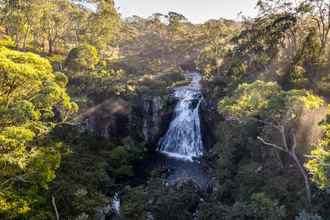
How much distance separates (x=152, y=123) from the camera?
31.8 meters

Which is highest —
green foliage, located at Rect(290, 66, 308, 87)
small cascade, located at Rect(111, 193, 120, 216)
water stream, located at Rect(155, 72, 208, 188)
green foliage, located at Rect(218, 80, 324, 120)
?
green foliage, located at Rect(290, 66, 308, 87)

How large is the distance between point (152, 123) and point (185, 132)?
3594 millimetres

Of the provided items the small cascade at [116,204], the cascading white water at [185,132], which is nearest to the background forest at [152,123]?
the small cascade at [116,204]

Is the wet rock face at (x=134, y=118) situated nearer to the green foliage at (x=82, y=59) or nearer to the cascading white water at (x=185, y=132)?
the cascading white water at (x=185, y=132)

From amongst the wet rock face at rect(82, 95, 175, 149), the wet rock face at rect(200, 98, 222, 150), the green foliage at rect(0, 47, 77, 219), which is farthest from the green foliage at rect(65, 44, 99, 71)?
the green foliage at rect(0, 47, 77, 219)

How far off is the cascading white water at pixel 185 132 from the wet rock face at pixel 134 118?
89cm

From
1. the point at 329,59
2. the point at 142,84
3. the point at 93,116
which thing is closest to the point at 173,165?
the point at 93,116

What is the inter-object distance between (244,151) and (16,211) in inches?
574

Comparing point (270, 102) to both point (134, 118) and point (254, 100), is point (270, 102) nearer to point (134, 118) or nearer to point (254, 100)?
point (254, 100)

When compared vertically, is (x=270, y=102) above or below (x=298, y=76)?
below

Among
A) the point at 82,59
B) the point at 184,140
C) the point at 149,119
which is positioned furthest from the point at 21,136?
the point at 82,59

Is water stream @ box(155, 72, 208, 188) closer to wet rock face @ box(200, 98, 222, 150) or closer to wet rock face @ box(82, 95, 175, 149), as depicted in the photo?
wet rock face @ box(200, 98, 222, 150)

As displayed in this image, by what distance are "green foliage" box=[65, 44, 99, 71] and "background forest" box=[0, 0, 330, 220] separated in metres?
0.16

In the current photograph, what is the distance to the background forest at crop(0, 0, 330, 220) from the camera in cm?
1458
